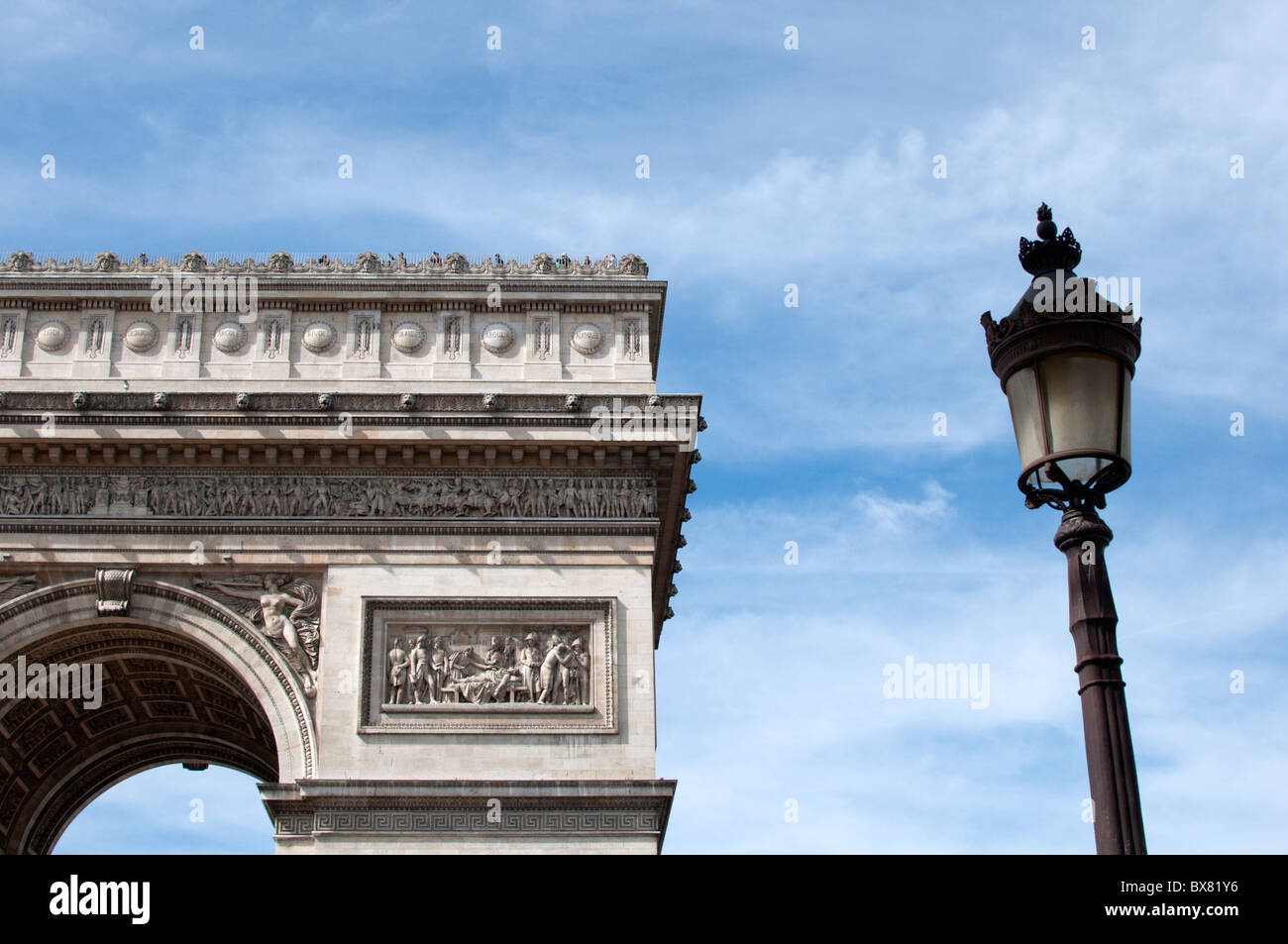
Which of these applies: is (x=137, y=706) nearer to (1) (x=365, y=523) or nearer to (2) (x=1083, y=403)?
(1) (x=365, y=523)

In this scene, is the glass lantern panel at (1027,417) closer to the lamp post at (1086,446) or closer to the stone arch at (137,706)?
the lamp post at (1086,446)

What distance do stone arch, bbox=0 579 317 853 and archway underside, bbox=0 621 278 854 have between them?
0.9 inches

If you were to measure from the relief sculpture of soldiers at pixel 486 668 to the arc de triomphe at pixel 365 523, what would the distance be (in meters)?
0.03

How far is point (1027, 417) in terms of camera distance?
6430mm

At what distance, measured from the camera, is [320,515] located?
23.3 metres

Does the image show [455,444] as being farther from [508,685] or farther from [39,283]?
[39,283]

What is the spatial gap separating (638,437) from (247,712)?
7.89 m

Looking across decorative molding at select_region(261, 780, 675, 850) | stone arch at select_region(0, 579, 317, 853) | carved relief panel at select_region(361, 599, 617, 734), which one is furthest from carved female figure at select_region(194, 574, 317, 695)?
decorative molding at select_region(261, 780, 675, 850)

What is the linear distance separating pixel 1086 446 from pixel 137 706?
75.1ft

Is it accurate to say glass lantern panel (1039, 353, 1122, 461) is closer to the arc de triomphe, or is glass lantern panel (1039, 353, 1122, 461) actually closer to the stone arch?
the arc de triomphe

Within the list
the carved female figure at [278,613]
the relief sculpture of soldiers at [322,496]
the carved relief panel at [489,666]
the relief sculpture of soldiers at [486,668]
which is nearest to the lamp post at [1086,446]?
the carved relief panel at [489,666]

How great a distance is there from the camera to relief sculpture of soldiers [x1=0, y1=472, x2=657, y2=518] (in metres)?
23.3
